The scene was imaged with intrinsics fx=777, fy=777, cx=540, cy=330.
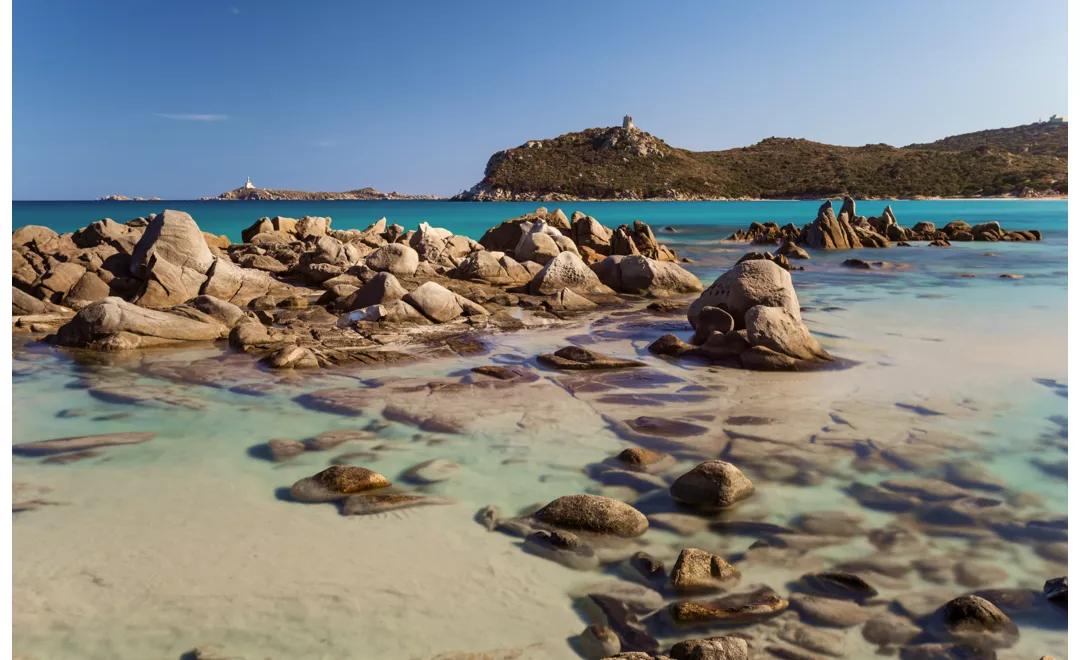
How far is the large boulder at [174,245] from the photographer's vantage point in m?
14.1

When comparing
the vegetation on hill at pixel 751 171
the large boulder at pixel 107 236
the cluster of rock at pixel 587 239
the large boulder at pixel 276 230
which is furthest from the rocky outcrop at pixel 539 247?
the vegetation on hill at pixel 751 171

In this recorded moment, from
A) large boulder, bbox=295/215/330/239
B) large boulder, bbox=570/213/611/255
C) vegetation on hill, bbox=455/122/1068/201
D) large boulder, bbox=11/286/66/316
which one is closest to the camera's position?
large boulder, bbox=11/286/66/316

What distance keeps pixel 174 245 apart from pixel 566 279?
295 inches

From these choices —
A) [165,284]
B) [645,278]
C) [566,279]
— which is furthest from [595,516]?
[645,278]

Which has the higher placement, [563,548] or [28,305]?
[28,305]

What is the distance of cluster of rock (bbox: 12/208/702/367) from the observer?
10.4 meters

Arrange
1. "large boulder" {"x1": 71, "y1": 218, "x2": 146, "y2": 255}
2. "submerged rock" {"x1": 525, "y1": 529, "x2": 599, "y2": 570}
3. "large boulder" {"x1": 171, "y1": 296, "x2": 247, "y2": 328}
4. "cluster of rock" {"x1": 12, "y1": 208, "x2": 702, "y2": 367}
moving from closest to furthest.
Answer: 1. "submerged rock" {"x1": 525, "y1": 529, "x2": 599, "y2": 570}
2. "cluster of rock" {"x1": 12, "y1": 208, "x2": 702, "y2": 367}
3. "large boulder" {"x1": 171, "y1": 296, "x2": 247, "y2": 328}
4. "large boulder" {"x1": 71, "y1": 218, "x2": 146, "y2": 255}

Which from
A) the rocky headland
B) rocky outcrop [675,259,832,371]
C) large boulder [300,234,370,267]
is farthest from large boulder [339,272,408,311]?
the rocky headland

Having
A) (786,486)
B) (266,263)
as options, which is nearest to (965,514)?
(786,486)

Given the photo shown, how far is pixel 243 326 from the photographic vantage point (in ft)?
34.5

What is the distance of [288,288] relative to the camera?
51.2 ft

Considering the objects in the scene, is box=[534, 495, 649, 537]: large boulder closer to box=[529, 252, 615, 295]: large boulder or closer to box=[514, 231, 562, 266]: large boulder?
box=[529, 252, 615, 295]: large boulder

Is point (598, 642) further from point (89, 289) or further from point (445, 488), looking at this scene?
point (89, 289)

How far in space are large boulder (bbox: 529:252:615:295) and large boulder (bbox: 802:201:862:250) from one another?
18.2 m
